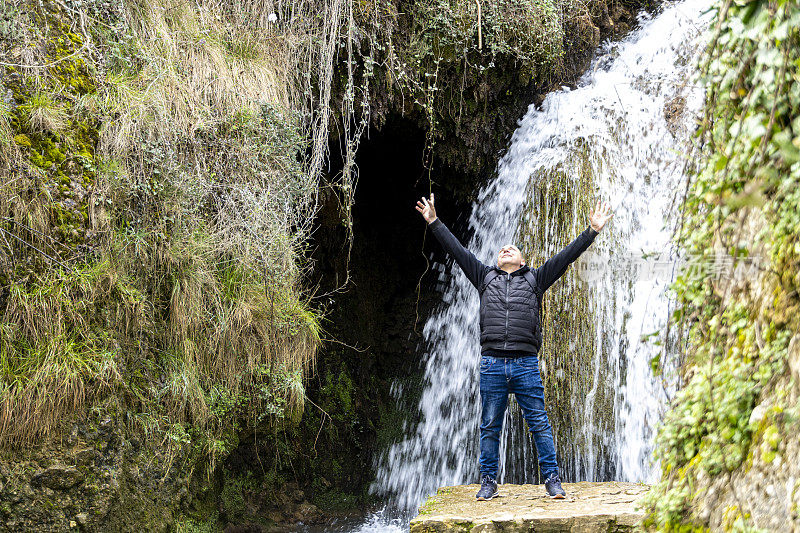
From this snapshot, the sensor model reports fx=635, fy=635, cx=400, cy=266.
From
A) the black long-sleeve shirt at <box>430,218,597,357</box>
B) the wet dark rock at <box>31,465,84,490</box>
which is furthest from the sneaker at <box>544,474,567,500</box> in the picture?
the wet dark rock at <box>31,465,84,490</box>

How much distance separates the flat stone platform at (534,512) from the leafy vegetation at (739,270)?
119 centimetres

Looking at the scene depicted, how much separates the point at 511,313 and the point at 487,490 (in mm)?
1201

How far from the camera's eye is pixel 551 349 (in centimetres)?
606

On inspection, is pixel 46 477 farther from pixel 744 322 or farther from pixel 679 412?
pixel 744 322

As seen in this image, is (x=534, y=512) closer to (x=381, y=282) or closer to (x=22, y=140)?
(x=22, y=140)

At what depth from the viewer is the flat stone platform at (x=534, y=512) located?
144 inches

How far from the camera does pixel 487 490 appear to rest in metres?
4.27

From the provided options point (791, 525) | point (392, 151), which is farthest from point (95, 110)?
point (791, 525)

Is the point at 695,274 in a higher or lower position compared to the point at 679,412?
higher

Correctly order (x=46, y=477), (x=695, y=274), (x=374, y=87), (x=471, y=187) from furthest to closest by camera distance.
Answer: (x=471, y=187) → (x=374, y=87) → (x=46, y=477) → (x=695, y=274)

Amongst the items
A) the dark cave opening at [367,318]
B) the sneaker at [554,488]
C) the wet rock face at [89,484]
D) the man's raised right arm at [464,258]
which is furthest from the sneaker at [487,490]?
the dark cave opening at [367,318]

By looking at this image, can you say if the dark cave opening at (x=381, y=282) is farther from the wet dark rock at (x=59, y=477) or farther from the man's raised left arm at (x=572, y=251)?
the wet dark rock at (x=59, y=477)

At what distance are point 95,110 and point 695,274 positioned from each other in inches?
158

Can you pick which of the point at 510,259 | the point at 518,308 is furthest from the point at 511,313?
the point at 510,259
